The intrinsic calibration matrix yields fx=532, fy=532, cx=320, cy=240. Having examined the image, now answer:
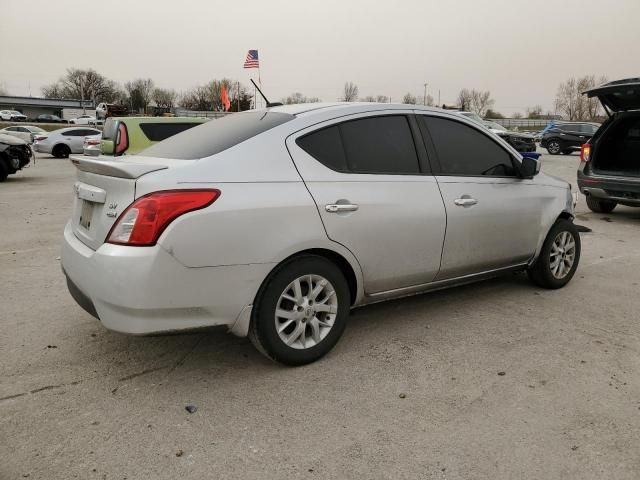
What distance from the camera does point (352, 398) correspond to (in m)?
2.87

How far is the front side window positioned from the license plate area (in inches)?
91.7

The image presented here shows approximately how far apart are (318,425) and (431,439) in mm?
546

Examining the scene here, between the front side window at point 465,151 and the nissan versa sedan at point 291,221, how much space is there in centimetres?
1

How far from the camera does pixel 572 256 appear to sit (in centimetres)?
489

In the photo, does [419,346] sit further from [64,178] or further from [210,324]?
[64,178]

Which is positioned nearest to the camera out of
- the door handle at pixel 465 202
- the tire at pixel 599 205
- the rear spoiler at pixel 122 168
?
the rear spoiler at pixel 122 168

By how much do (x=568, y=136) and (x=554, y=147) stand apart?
98cm

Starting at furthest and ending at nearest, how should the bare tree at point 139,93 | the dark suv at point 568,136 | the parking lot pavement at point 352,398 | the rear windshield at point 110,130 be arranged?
the bare tree at point 139,93 → the dark suv at point 568,136 → the rear windshield at point 110,130 → the parking lot pavement at point 352,398

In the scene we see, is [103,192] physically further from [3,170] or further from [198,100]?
[198,100]

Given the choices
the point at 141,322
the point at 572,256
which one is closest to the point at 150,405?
the point at 141,322

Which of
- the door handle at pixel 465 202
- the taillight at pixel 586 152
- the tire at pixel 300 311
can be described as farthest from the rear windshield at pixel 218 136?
the taillight at pixel 586 152

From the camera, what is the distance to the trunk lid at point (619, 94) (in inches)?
290

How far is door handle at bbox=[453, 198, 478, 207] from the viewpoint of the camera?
3846mm

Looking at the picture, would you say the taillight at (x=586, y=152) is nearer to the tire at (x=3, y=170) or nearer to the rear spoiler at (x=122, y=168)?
the rear spoiler at (x=122, y=168)
